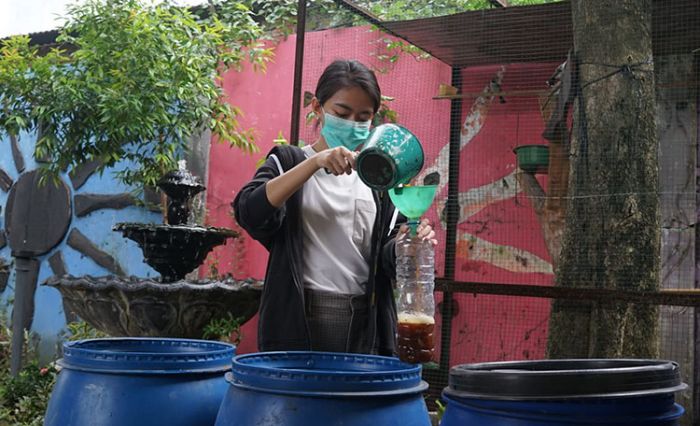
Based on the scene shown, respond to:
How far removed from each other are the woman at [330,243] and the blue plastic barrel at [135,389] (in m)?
0.52

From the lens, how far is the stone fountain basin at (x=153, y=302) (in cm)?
376

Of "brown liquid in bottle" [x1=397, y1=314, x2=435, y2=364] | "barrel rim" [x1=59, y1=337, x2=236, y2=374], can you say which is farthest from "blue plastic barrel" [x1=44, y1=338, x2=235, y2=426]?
"brown liquid in bottle" [x1=397, y1=314, x2=435, y2=364]

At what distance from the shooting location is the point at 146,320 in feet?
12.6

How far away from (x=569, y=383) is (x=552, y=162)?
3.32 meters

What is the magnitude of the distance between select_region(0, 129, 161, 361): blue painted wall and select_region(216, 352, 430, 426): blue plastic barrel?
4.95m

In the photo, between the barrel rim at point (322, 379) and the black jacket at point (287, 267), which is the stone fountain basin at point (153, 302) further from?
the barrel rim at point (322, 379)

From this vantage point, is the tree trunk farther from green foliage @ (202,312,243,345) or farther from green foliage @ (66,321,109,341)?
green foliage @ (66,321,109,341)

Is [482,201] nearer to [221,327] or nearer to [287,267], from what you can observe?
[221,327]

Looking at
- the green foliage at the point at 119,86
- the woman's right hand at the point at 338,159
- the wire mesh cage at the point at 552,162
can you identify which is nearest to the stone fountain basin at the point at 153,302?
the wire mesh cage at the point at 552,162

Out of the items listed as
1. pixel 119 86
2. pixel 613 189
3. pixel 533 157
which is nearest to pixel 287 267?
pixel 613 189

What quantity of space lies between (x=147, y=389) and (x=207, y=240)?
9.73 feet

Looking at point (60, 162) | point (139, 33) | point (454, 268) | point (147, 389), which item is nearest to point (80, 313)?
point (60, 162)

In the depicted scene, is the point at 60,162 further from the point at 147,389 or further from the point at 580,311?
the point at 147,389

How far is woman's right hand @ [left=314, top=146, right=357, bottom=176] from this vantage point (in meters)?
1.69
